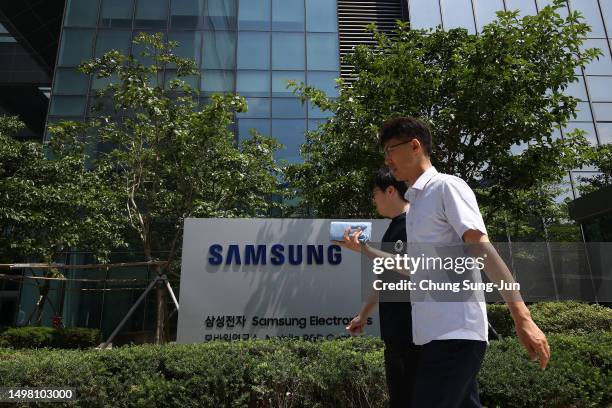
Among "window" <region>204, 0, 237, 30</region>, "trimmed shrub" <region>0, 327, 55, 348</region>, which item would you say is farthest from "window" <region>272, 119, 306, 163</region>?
"trimmed shrub" <region>0, 327, 55, 348</region>

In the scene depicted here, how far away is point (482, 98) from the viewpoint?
7.62 m

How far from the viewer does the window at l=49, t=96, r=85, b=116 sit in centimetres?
1784

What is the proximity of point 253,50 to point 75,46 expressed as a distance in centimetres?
732

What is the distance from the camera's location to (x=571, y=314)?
968 centimetres

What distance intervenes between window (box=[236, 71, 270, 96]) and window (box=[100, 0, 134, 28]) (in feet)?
17.3

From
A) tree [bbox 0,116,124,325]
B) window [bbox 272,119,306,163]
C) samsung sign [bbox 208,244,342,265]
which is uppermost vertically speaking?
window [bbox 272,119,306,163]

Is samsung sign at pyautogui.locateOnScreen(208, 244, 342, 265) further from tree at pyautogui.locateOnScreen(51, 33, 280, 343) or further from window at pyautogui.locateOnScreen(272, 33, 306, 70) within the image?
window at pyautogui.locateOnScreen(272, 33, 306, 70)

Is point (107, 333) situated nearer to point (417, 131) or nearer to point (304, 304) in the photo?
point (304, 304)

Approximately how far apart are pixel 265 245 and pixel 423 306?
16.5 ft

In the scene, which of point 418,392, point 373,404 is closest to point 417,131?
point 418,392

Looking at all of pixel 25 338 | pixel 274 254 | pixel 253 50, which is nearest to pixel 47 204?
pixel 25 338

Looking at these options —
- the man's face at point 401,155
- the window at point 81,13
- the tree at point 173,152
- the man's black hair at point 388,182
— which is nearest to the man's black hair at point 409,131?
the man's face at point 401,155

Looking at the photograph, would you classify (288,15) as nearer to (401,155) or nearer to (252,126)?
(252,126)

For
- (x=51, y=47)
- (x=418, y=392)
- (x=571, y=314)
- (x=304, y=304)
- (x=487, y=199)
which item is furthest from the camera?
(x=51, y=47)
